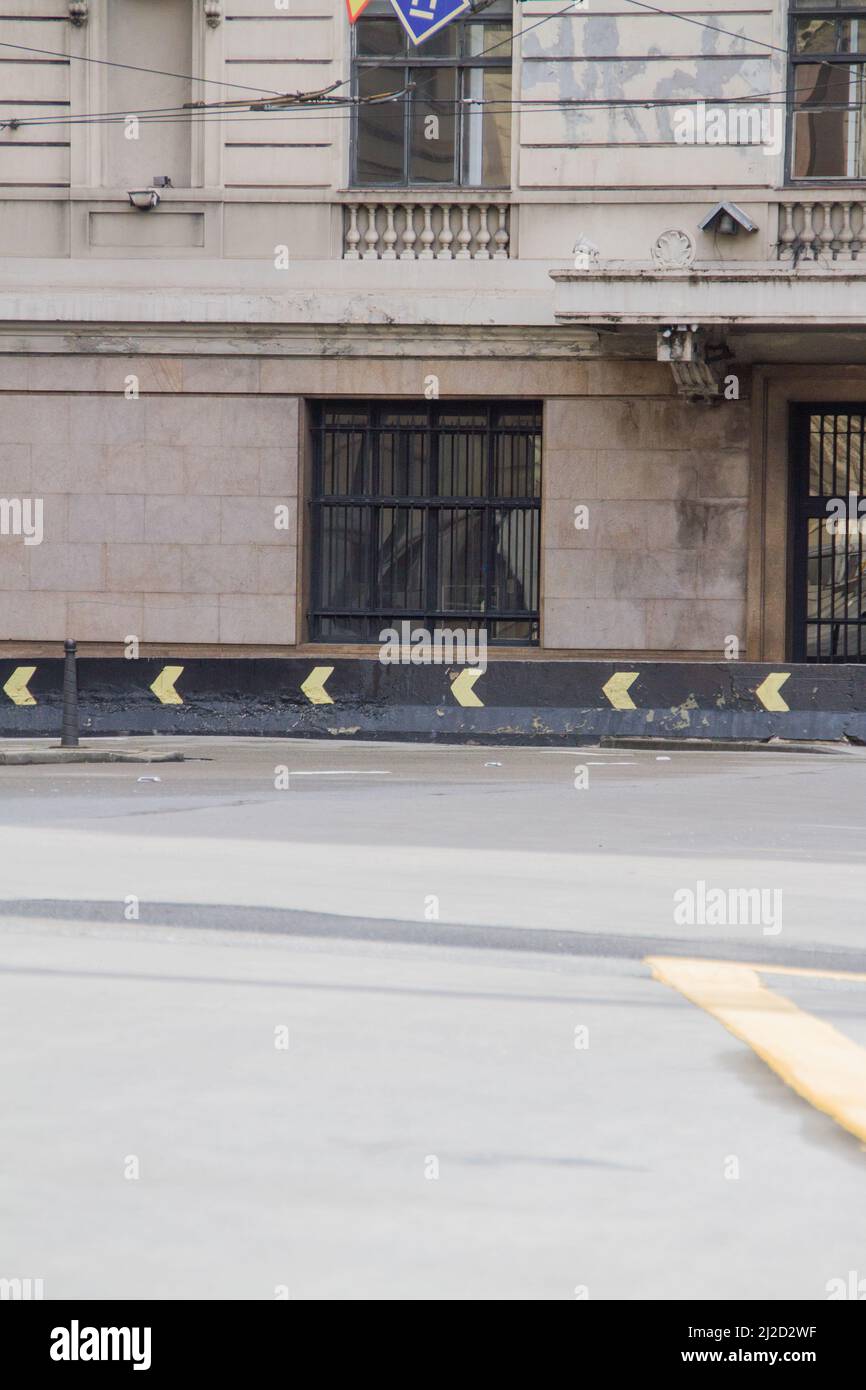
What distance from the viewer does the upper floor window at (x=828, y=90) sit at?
71.6 ft

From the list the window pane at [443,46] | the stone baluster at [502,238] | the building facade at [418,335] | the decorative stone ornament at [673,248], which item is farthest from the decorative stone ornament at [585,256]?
the window pane at [443,46]

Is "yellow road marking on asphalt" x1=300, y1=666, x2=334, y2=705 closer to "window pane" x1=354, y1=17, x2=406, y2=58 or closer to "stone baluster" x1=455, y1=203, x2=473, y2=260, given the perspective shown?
"stone baluster" x1=455, y1=203, x2=473, y2=260

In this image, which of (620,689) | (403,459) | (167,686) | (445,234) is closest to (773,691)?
(620,689)

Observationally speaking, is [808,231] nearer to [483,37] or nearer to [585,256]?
[585,256]

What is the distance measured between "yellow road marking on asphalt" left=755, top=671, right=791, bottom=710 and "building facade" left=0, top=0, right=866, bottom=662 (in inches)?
115

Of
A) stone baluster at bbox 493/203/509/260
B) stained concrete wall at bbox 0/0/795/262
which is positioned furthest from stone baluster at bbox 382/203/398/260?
stone baluster at bbox 493/203/509/260

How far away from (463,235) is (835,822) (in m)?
12.1

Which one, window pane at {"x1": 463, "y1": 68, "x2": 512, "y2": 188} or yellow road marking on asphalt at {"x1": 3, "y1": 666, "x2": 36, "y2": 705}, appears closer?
yellow road marking on asphalt at {"x1": 3, "y1": 666, "x2": 36, "y2": 705}

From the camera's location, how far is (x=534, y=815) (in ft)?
40.2

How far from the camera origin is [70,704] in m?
18.6

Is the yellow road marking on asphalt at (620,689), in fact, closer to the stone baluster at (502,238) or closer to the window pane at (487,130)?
the stone baluster at (502,238)

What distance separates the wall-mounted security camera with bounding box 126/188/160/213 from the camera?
882 inches
